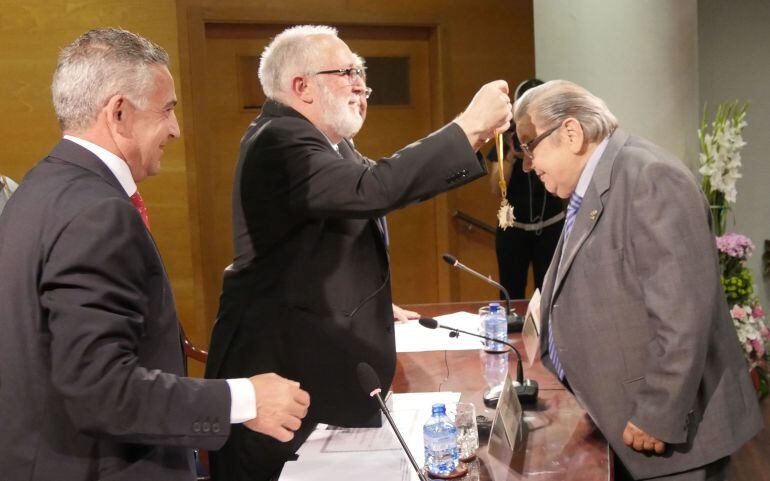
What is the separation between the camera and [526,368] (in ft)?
7.75

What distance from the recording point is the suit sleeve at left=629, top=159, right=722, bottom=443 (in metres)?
1.64

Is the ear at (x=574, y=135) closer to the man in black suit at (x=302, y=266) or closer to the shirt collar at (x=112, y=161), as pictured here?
the man in black suit at (x=302, y=266)

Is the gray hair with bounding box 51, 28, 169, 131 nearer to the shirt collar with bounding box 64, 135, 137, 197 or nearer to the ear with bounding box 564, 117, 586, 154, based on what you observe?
the shirt collar with bounding box 64, 135, 137, 197

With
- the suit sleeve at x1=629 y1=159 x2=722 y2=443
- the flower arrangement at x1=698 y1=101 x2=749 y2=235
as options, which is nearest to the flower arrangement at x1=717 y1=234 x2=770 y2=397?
the flower arrangement at x1=698 y1=101 x2=749 y2=235

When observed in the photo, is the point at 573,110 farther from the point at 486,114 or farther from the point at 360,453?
the point at 360,453

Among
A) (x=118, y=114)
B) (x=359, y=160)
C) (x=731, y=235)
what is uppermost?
(x=118, y=114)

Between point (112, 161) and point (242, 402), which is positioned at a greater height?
point (112, 161)

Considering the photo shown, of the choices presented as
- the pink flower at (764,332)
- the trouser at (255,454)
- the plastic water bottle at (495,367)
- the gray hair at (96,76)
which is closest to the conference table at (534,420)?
the plastic water bottle at (495,367)

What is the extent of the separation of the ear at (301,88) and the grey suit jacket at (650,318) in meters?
0.68

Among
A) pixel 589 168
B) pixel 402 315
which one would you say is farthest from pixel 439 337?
pixel 589 168

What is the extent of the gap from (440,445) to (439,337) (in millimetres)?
1177

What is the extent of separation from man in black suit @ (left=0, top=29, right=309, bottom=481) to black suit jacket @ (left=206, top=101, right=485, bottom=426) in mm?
478

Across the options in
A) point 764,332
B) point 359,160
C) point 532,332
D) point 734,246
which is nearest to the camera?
point 359,160

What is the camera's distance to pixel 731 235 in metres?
3.80
